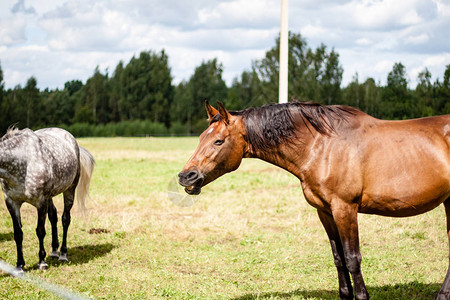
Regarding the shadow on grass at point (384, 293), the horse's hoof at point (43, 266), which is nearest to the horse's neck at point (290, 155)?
the shadow on grass at point (384, 293)

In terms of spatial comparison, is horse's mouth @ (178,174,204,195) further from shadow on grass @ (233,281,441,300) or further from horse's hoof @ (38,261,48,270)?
horse's hoof @ (38,261,48,270)

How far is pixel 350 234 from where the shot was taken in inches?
167

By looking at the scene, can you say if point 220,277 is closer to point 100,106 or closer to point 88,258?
point 88,258

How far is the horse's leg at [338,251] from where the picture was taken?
15.1 feet

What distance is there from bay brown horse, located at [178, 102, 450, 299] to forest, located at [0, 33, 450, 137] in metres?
37.0

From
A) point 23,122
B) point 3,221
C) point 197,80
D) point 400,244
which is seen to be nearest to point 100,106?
point 197,80

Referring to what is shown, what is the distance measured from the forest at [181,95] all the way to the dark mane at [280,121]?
3692cm

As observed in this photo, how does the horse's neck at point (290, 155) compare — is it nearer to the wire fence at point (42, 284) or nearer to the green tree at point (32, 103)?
the wire fence at point (42, 284)

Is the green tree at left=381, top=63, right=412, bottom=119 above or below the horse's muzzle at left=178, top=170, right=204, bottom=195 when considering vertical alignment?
above

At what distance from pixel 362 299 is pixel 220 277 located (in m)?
2.31

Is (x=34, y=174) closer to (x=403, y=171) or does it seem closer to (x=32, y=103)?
(x=403, y=171)

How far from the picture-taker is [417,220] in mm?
9062

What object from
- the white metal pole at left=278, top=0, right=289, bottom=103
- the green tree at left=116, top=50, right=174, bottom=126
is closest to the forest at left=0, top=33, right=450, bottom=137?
the green tree at left=116, top=50, right=174, bottom=126

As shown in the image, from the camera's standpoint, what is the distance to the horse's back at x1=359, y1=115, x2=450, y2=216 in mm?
4230
